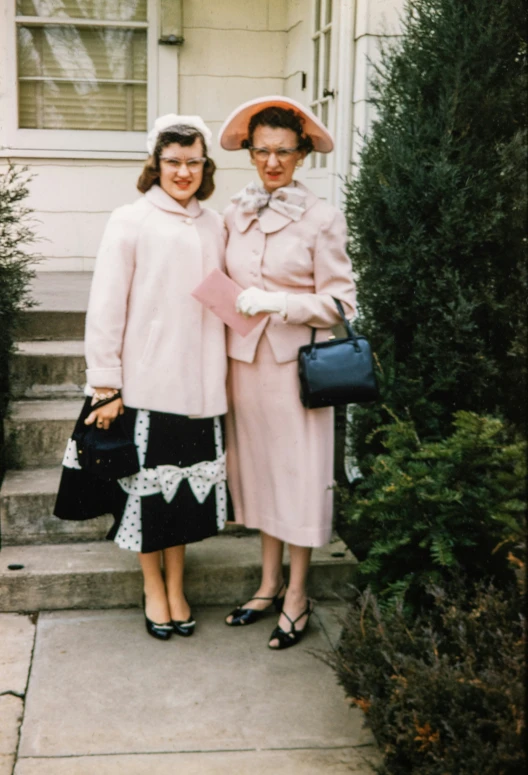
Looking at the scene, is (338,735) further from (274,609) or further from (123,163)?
(123,163)

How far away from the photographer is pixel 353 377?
3146 mm

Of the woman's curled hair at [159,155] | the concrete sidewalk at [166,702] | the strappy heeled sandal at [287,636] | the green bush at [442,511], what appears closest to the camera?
the concrete sidewalk at [166,702]

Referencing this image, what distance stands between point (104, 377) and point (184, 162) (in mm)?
810

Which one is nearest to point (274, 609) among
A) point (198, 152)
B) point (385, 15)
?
point (198, 152)

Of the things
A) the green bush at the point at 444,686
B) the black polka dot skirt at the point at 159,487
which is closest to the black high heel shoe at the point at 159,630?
the black polka dot skirt at the point at 159,487

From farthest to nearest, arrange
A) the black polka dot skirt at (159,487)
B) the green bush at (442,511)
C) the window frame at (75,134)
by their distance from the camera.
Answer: the window frame at (75,134) → the black polka dot skirt at (159,487) → the green bush at (442,511)

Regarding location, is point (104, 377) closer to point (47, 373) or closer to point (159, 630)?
point (159, 630)

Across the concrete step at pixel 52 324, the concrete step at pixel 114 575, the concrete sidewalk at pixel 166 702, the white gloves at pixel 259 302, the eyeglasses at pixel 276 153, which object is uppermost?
the eyeglasses at pixel 276 153

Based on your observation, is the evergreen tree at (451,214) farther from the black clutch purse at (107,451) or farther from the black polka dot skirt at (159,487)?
the black clutch purse at (107,451)

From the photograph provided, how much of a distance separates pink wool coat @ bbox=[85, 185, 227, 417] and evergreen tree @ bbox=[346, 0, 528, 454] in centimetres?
76

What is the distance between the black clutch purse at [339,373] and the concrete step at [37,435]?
160 centimetres

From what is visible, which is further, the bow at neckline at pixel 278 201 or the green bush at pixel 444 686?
the bow at neckline at pixel 278 201

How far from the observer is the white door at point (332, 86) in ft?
15.5

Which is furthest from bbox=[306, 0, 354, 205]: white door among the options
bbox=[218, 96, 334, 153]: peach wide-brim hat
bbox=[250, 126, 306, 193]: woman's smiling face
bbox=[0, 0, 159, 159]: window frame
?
bbox=[0, 0, 159, 159]: window frame
